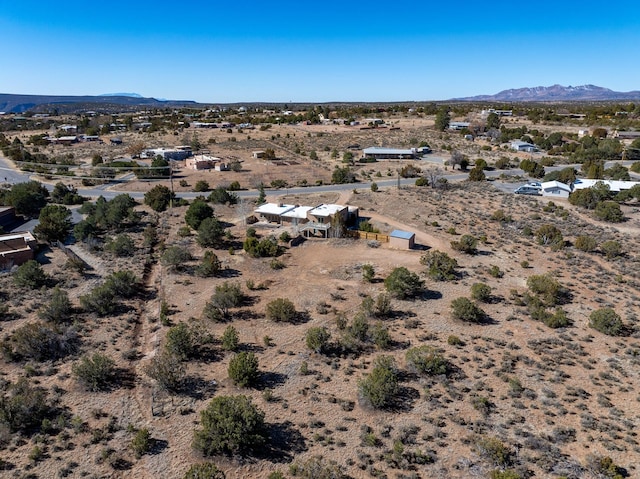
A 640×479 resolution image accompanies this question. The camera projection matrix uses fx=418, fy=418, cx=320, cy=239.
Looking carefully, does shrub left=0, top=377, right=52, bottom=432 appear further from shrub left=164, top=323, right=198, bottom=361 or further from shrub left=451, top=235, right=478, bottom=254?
shrub left=451, top=235, right=478, bottom=254

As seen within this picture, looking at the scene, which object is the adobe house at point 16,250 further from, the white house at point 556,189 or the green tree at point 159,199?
the white house at point 556,189

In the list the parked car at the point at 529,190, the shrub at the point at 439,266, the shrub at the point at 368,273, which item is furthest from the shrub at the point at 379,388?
the parked car at the point at 529,190

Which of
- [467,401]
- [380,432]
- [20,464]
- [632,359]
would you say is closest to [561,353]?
[632,359]

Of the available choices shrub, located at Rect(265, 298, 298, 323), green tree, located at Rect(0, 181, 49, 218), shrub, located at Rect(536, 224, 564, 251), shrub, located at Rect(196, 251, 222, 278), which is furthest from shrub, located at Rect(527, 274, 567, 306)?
green tree, located at Rect(0, 181, 49, 218)

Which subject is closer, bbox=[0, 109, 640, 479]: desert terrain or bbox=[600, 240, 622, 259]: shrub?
bbox=[0, 109, 640, 479]: desert terrain

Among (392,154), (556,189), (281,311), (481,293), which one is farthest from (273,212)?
(392,154)
